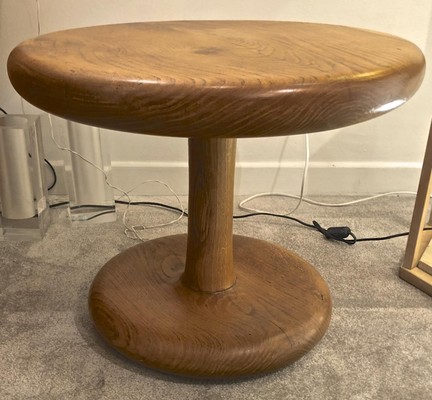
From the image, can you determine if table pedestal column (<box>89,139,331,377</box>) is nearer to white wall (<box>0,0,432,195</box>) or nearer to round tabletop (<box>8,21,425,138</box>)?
round tabletop (<box>8,21,425,138</box>)

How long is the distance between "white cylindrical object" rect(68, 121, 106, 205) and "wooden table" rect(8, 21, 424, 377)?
292mm

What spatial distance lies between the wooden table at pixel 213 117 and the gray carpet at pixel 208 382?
0.14 feet

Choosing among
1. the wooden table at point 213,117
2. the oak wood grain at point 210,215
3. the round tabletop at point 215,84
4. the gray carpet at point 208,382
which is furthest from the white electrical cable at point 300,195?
the round tabletop at point 215,84

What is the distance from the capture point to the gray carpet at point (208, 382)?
814 millimetres

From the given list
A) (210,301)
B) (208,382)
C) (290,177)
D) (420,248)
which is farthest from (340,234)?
(208,382)

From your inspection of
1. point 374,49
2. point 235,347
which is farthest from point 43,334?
point 374,49

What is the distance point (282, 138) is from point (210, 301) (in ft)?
2.08

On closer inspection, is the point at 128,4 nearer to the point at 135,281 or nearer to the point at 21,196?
the point at 21,196

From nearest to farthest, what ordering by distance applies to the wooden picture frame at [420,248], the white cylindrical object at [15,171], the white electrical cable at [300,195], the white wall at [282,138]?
1. the wooden picture frame at [420,248]
2. the white cylindrical object at [15,171]
3. the white wall at [282,138]
4. the white electrical cable at [300,195]

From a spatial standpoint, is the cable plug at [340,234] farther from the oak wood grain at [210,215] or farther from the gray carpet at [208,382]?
the oak wood grain at [210,215]

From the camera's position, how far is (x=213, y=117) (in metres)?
0.53

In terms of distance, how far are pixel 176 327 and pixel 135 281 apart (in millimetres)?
156

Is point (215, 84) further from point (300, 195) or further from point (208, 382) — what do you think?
point (300, 195)

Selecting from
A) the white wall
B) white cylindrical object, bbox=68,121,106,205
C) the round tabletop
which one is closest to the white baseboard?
the white wall
